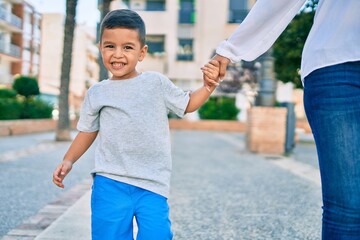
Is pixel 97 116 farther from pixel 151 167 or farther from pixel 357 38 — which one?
Result: pixel 357 38

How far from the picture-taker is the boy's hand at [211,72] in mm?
1783

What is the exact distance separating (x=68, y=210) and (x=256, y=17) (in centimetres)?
256

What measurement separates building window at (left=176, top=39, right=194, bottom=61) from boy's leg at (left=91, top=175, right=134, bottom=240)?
29.1 meters

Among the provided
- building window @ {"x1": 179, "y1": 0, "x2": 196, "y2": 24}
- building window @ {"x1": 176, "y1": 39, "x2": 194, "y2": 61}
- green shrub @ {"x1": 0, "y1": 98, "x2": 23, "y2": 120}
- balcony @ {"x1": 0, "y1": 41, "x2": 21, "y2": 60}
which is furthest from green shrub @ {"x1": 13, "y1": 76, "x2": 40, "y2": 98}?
balcony @ {"x1": 0, "y1": 41, "x2": 21, "y2": 60}

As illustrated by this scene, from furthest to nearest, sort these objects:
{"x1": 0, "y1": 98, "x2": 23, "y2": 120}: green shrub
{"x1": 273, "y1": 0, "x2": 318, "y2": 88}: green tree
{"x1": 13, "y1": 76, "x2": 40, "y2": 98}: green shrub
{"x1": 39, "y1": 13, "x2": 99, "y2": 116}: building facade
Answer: {"x1": 39, "y1": 13, "x2": 99, "y2": 116}: building facade → {"x1": 13, "y1": 76, "x2": 40, "y2": 98}: green shrub → {"x1": 0, "y1": 98, "x2": 23, "y2": 120}: green shrub → {"x1": 273, "y1": 0, "x2": 318, "y2": 88}: green tree

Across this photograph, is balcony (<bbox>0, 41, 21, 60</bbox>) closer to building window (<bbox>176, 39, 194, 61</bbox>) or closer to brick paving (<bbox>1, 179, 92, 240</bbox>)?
building window (<bbox>176, 39, 194, 61</bbox>)

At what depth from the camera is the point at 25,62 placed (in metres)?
44.3

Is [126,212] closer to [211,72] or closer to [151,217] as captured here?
[151,217]

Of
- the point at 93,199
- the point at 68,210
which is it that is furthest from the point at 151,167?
the point at 68,210

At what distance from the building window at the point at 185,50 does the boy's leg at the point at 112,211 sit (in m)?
29.1

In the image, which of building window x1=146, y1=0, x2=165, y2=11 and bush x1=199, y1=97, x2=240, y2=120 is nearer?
bush x1=199, y1=97, x2=240, y2=120

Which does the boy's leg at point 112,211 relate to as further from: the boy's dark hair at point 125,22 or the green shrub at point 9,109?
the green shrub at point 9,109

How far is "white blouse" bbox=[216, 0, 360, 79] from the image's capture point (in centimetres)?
147

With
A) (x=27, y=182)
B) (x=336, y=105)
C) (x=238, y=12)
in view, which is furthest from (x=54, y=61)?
(x=336, y=105)
